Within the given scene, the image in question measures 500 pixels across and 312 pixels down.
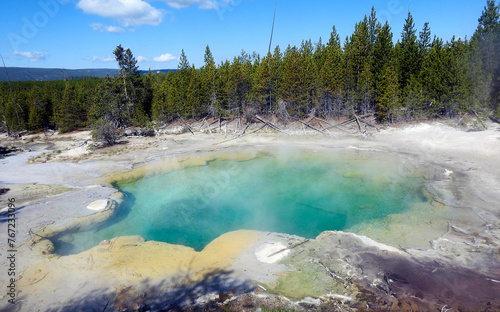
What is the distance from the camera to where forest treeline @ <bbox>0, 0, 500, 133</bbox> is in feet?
74.1

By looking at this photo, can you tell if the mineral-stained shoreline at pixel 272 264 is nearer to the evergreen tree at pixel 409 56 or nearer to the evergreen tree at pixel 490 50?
the evergreen tree at pixel 490 50

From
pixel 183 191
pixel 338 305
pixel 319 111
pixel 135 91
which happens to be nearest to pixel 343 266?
pixel 338 305

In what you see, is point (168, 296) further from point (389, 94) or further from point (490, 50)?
point (490, 50)

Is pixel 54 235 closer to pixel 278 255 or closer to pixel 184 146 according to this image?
pixel 278 255

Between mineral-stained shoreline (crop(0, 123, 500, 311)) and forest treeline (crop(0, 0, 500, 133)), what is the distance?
40.2 ft

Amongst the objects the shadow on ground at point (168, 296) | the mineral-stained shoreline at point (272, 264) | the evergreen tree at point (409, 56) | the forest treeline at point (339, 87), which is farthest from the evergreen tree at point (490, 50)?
the shadow on ground at point (168, 296)

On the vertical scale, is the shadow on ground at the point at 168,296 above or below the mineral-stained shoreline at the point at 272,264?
below

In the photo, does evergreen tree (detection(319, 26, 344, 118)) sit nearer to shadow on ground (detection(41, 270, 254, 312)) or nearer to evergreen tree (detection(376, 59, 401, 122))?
evergreen tree (detection(376, 59, 401, 122))

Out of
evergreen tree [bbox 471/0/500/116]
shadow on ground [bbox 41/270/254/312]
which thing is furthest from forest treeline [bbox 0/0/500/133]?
shadow on ground [bbox 41/270/254/312]

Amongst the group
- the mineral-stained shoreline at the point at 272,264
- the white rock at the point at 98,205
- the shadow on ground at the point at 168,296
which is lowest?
the shadow on ground at the point at 168,296

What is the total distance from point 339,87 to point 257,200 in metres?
21.1

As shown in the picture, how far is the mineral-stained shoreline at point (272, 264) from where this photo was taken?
6.92 metres

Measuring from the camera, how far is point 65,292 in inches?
290

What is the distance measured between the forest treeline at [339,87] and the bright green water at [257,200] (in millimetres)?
11642
